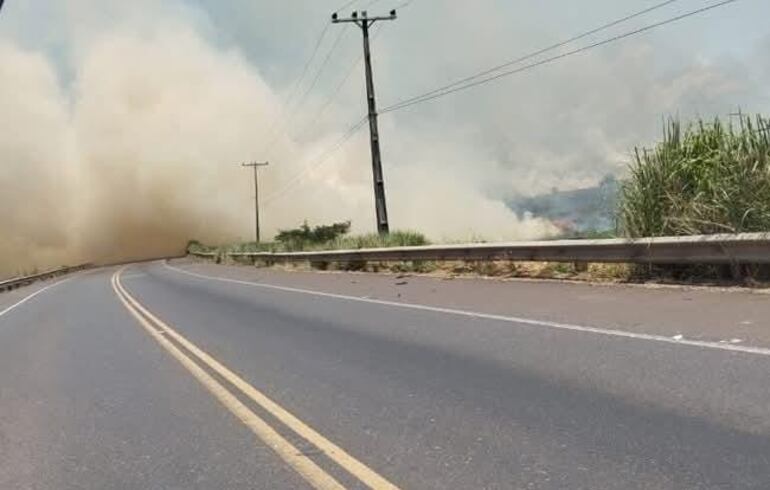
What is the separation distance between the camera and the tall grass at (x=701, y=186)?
12133mm

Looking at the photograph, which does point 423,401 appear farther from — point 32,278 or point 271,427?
point 32,278

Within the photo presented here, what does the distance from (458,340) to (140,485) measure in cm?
535

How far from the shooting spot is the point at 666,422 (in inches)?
228

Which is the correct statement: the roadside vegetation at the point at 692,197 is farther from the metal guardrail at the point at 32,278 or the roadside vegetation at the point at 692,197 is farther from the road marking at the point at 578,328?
the metal guardrail at the point at 32,278

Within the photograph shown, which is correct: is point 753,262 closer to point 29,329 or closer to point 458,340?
point 458,340

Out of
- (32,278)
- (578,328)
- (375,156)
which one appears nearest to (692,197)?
(578,328)

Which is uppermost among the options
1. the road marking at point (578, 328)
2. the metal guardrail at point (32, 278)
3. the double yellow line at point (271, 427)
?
the metal guardrail at point (32, 278)

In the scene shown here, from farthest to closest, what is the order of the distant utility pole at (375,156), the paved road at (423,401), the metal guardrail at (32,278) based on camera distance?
the metal guardrail at (32,278) → the distant utility pole at (375,156) → the paved road at (423,401)

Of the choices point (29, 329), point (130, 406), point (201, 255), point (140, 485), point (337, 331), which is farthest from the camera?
point (201, 255)

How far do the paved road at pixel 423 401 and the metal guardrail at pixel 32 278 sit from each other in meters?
37.3

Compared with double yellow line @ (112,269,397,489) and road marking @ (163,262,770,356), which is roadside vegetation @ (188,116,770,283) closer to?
road marking @ (163,262,770,356)

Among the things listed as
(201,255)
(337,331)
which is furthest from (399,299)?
(201,255)

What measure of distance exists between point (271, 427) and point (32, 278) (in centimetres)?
5458

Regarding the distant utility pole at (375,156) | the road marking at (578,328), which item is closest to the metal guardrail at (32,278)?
the distant utility pole at (375,156)
